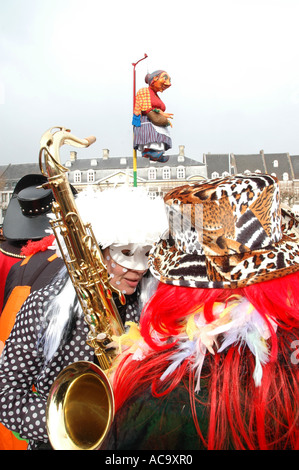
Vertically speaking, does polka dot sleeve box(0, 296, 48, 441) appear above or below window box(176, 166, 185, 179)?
below

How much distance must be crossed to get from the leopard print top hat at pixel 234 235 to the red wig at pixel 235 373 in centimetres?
6

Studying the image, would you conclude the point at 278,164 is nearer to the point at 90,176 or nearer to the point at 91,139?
the point at 90,176

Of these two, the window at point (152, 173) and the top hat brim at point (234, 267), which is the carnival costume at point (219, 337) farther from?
the window at point (152, 173)

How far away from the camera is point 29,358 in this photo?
6.56 feet

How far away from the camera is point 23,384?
202 cm

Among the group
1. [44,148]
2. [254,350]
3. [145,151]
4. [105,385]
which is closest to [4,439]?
[105,385]

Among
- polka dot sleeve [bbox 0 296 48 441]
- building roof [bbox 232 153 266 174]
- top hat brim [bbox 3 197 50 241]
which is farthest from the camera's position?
building roof [bbox 232 153 266 174]

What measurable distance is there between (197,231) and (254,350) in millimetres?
441

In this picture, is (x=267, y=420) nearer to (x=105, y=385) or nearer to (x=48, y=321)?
(x=105, y=385)

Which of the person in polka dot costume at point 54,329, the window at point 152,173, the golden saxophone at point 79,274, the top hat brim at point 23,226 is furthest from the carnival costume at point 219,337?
the window at point 152,173

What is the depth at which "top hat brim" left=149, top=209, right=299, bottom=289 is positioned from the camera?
47.0 inches

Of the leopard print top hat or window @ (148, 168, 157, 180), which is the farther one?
window @ (148, 168, 157, 180)

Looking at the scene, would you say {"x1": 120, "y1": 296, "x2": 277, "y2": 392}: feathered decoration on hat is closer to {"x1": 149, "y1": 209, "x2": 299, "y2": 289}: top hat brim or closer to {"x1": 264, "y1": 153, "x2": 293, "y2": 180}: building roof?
{"x1": 149, "y1": 209, "x2": 299, "y2": 289}: top hat brim

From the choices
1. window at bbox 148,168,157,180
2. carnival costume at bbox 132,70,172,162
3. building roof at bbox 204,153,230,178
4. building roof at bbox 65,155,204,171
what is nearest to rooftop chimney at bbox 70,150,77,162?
building roof at bbox 65,155,204,171
